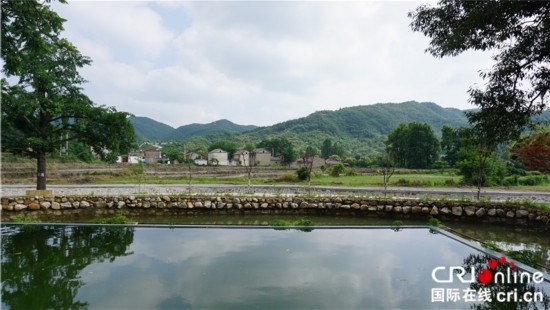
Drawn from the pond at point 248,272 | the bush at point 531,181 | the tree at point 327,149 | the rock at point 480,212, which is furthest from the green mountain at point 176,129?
the pond at point 248,272

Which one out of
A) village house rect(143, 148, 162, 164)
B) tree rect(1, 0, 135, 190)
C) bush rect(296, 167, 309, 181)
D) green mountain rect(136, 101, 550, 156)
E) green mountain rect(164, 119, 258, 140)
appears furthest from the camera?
green mountain rect(164, 119, 258, 140)

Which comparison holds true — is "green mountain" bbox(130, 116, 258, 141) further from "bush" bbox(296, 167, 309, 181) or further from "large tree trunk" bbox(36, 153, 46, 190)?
"large tree trunk" bbox(36, 153, 46, 190)

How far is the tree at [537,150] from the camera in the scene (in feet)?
56.8

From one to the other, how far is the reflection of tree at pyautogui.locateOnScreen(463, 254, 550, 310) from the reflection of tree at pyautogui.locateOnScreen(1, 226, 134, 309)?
4.48 metres

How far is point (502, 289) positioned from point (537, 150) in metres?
18.3

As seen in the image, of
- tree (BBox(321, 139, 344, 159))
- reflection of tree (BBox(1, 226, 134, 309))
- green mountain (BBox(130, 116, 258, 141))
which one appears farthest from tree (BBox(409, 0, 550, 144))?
green mountain (BBox(130, 116, 258, 141))

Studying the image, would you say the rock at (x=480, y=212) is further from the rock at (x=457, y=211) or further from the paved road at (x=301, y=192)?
the paved road at (x=301, y=192)

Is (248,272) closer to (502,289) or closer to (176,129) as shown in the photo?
(502,289)

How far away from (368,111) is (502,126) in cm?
10246

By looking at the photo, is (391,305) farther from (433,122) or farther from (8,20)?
(433,122)

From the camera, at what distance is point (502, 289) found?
4125 millimetres

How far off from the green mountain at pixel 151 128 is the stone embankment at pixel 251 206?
491 feet

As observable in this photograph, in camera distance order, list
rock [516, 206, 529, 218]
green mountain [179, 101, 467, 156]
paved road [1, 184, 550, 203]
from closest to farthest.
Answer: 1. rock [516, 206, 529, 218]
2. paved road [1, 184, 550, 203]
3. green mountain [179, 101, 467, 156]

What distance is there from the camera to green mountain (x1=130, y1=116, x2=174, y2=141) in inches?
6186
